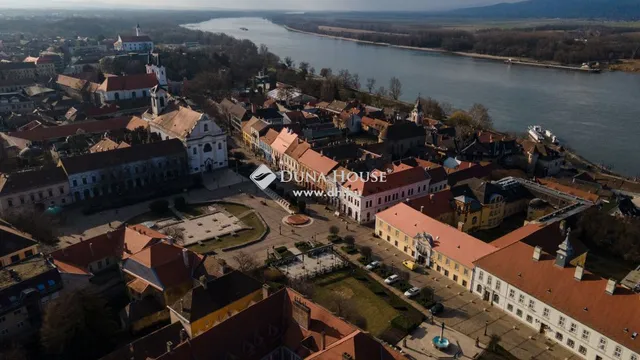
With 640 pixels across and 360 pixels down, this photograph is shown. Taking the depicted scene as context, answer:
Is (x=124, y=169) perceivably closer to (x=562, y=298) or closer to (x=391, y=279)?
(x=391, y=279)

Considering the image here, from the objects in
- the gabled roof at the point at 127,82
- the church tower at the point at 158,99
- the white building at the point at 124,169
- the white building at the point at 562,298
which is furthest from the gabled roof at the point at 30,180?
the white building at the point at 562,298

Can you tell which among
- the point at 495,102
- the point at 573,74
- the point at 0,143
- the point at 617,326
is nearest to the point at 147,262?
the point at 617,326

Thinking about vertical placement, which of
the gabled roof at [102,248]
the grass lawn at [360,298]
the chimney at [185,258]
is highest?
the chimney at [185,258]

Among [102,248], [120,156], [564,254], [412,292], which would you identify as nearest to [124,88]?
[120,156]

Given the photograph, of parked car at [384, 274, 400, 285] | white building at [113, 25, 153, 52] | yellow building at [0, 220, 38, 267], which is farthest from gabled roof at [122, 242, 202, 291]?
white building at [113, 25, 153, 52]

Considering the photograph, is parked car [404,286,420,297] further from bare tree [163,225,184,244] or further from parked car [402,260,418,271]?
bare tree [163,225,184,244]

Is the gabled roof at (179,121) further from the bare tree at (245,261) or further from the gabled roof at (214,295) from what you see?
the gabled roof at (214,295)
